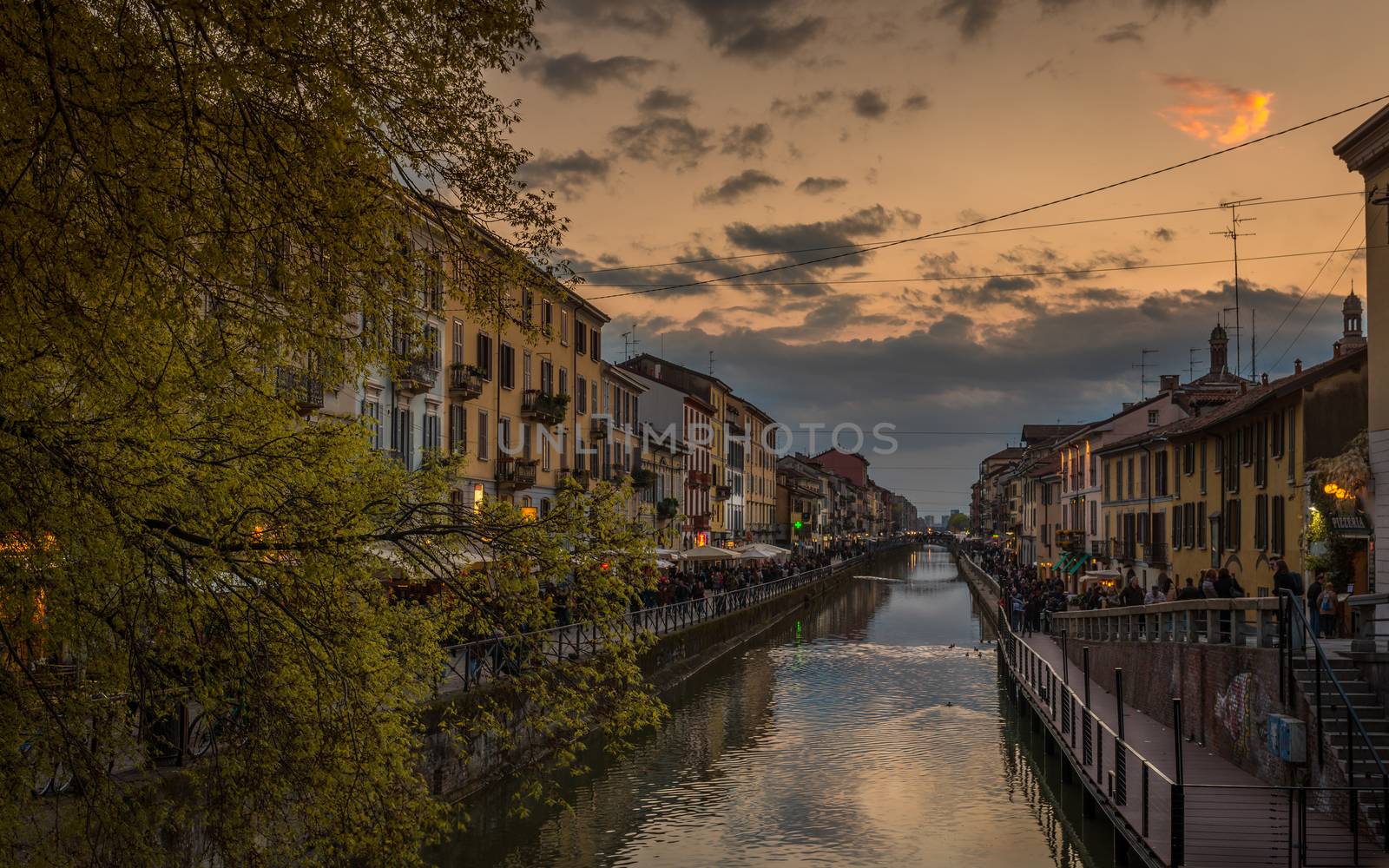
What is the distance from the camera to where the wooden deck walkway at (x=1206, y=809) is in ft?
39.5

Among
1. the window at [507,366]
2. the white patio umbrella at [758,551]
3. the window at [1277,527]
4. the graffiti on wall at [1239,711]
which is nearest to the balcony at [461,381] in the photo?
the window at [507,366]

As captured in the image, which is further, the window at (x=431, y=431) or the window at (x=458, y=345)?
the window at (x=458, y=345)

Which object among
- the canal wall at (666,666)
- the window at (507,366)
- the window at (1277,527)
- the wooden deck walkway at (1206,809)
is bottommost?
the canal wall at (666,666)

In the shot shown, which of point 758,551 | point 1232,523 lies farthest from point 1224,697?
point 758,551

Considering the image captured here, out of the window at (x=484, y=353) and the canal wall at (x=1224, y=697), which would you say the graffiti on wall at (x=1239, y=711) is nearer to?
the canal wall at (x=1224, y=697)

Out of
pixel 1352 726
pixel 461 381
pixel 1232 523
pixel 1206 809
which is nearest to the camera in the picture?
pixel 1352 726

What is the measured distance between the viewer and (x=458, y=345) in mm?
36656

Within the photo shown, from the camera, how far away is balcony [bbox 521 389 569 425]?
137 feet

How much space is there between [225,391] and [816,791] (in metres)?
15.8

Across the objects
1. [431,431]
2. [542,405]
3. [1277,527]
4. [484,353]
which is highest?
[484,353]

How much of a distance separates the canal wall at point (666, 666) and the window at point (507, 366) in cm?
1016

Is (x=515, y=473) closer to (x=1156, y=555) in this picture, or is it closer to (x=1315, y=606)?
(x=1156, y=555)

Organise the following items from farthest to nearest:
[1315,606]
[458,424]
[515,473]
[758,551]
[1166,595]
Answer: [758,551] < [515,473] < [458,424] < [1166,595] < [1315,606]

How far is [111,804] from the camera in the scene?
257 inches
